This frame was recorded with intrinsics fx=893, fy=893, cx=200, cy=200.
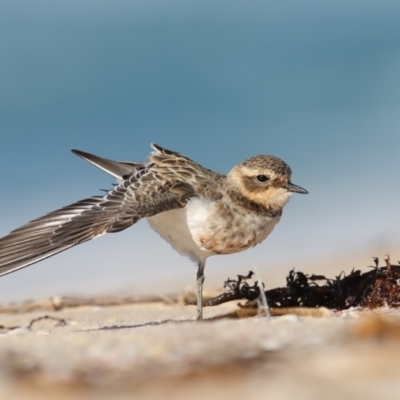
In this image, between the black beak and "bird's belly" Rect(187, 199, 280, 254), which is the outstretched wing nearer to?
"bird's belly" Rect(187, 199, 280, 254)

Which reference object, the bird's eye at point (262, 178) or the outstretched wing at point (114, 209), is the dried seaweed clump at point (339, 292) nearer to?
the bird's eye at point (262, 178)

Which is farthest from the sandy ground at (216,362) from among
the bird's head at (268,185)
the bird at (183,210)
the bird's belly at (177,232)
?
the bird's head at (268,185)

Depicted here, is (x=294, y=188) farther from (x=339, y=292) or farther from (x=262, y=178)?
(x=339, y=292)

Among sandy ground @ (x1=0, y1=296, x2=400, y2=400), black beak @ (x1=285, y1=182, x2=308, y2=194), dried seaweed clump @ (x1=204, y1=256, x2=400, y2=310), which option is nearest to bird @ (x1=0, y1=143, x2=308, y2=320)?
black beak @ (x1=285, y1=182, x2=308, y2=194)

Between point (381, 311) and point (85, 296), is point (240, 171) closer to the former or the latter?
point (381, 311)

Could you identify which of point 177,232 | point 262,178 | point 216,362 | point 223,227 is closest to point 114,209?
point 177,232

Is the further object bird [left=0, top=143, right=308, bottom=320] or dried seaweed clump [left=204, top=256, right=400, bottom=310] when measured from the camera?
dried seaweed clump [left=204, top=256, right=400, bottom=310]

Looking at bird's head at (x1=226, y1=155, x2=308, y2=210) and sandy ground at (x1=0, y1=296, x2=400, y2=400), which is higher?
bird's head at (x1=226, y1=155, x2=308, y2=210)
